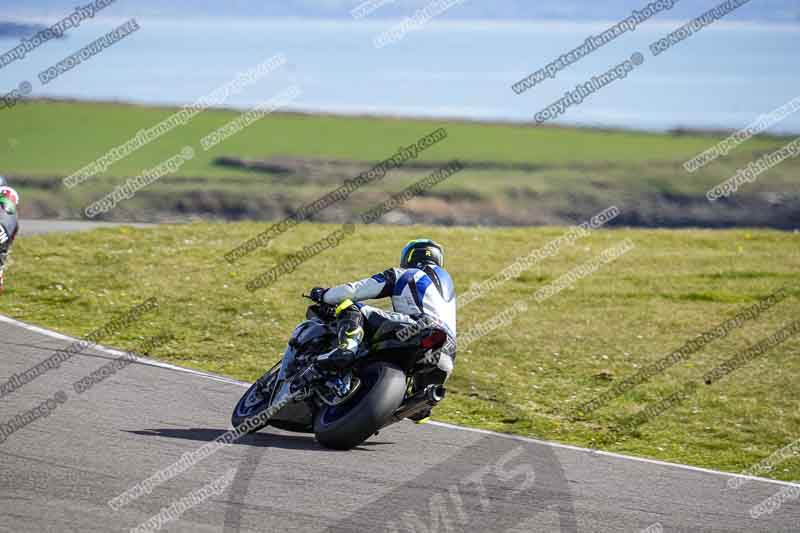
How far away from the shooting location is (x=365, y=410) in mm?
8422

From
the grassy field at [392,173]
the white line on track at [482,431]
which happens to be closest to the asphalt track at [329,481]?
the white line on track at [482,431]

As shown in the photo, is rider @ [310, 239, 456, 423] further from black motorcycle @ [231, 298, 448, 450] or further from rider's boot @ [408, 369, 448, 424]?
black motorcycle @ [231, 298, 448, 450]

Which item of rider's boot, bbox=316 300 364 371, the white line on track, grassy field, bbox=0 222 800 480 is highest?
rider's boot, bbox=316 300 364 371

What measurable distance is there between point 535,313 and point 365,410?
337 inches

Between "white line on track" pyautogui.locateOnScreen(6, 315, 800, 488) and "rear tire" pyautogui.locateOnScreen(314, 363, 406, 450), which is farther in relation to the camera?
"white line on track" pyautogui.locateOnScreen(6, 315, 800, 488)

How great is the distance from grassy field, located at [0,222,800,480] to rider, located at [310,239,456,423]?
2.19m

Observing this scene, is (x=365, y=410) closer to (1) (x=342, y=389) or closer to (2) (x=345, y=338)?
(1) (x=342, y=389)

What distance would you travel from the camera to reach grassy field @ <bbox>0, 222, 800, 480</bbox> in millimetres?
11648

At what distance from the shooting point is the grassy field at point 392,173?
141 feet

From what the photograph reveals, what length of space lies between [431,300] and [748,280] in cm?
1172

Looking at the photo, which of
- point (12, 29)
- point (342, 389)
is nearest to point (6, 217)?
point (342, 389)

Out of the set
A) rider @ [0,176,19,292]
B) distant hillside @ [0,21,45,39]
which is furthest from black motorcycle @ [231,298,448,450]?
distant hillside @ [0,21,45,39]

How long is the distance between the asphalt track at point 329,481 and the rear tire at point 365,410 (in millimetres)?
167

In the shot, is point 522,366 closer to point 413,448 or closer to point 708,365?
point 708,365
